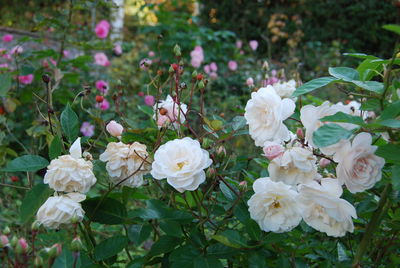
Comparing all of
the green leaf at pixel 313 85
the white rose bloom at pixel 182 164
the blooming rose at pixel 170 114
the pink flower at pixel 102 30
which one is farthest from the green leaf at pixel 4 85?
the pink flower at pixel 102 30

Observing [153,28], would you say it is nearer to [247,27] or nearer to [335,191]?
[247,27]

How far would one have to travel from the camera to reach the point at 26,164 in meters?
0.96

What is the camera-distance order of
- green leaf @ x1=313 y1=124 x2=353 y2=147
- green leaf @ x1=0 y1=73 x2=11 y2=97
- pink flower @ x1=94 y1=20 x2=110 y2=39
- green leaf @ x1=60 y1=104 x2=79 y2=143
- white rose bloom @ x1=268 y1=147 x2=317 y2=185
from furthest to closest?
pink flower @ x1=94 y1=20 x2=110 y2=39
green leaf @ x1=0 y1=73 x2=11 y2=97
green leaf @ x1=60 y1=104 x2=79 y2=143
white rose bloom @ x1=268 y1=147 x2=317 y2=185
green leaf @ x1=313 y1=124 x2=353 y2=147

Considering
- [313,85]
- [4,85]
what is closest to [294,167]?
[313,85]

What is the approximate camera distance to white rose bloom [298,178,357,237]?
2.59 ft

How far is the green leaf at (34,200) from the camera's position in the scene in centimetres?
95

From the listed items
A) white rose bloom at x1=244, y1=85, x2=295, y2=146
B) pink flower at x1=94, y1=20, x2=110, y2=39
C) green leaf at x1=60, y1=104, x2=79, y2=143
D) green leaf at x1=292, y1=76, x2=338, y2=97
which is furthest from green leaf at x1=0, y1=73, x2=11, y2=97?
pink flower at x1=94, y1=20, x2=110, y2=39

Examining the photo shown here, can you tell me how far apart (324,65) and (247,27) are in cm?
224

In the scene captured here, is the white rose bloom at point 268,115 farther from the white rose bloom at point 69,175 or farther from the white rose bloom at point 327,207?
the white rose bloom at point 69,175

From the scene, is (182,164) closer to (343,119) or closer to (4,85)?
(343,119)

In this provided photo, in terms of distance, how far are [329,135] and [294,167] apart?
0.42ft

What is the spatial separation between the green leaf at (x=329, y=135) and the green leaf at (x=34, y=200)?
1.91 ft

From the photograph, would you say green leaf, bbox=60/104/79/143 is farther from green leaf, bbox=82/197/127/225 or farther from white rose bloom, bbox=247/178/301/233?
white rose bloom, bbox=247/178/301/233

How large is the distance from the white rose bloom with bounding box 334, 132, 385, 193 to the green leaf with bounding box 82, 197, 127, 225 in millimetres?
521
